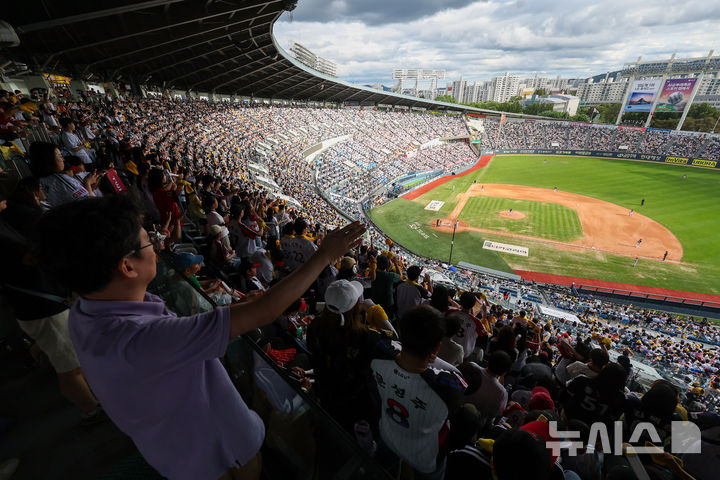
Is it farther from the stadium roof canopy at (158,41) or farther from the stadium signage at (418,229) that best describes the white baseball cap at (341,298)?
the stadium signage at (418,229)

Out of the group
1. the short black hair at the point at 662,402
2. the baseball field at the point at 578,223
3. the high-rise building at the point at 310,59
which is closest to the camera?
the short black hair at the point at 662,402

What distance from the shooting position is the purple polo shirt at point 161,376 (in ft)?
3.64

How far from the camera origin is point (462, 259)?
23203 millimetres

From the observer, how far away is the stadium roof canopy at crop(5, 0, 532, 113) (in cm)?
1313

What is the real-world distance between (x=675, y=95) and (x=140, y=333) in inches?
3548

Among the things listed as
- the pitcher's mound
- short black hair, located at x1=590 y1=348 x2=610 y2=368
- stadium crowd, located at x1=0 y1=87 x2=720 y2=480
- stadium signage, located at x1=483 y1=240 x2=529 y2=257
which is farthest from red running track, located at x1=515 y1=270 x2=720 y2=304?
short black hair, located at x1=590 y1=348 x2=610 y2=368

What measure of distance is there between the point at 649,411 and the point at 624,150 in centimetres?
7583

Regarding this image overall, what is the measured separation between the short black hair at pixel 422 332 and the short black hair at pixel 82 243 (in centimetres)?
165

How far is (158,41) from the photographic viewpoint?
20.4 meters

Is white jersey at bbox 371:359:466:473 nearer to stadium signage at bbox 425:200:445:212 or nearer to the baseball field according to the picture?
the baseball field

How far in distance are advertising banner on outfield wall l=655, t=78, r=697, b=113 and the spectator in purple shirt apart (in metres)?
88.5

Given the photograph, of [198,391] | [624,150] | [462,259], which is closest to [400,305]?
[198,391]

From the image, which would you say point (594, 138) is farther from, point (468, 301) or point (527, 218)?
point (468, 301)

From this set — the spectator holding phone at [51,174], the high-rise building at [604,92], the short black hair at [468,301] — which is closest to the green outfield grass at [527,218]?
the short black hair at [468,301]
